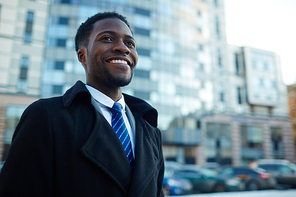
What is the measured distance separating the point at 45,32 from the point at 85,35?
921 inches

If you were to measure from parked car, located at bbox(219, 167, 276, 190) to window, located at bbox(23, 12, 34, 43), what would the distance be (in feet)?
64.2

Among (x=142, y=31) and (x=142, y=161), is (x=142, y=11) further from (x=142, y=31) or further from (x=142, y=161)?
(x=142, y=161)

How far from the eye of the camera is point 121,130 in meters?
1.45

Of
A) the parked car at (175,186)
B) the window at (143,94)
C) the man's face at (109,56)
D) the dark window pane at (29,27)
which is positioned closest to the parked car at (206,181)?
the parked car at (175,186)

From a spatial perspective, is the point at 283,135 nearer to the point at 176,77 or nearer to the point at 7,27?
the point at 176,77

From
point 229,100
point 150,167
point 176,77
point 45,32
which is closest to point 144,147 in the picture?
point 150,167

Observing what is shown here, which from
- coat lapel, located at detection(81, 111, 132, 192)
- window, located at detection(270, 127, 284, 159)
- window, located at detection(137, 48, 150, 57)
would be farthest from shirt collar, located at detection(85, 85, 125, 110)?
window, located at detection(270, 127, 284, 159)

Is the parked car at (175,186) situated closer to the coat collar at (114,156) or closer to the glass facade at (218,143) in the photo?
the coat collar at (114,156)

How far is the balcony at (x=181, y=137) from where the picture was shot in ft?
81.9

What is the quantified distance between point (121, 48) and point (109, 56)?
0.10 meters

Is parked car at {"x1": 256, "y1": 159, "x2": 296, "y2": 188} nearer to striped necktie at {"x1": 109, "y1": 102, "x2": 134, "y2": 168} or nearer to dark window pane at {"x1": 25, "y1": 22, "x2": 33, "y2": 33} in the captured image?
striped necktie at {"x1": 109, "y1": 102, "x2": 134, "y2": 168}

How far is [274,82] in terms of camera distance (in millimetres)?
33531

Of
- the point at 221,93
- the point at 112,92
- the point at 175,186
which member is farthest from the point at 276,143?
the point at 112,92

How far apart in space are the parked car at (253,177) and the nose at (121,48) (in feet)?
41.2
